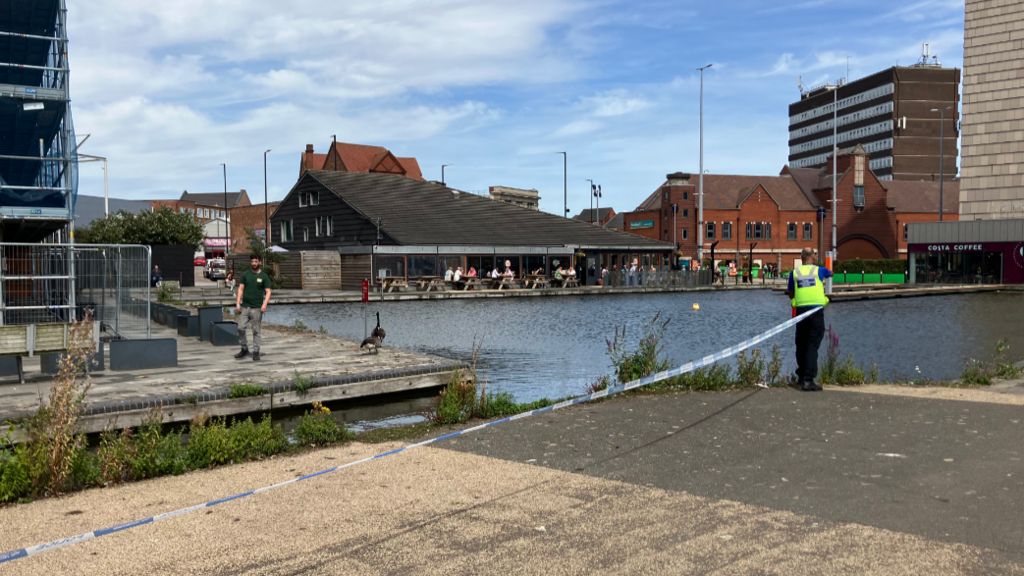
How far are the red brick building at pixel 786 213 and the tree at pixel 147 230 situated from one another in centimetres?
4658

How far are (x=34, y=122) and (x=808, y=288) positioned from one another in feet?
61.7

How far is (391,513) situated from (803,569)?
2.75 metres

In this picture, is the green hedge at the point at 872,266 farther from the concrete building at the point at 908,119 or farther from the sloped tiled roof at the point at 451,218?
the concrete building at the point at 908,119

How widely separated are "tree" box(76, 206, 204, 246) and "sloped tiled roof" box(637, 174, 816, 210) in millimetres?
47184

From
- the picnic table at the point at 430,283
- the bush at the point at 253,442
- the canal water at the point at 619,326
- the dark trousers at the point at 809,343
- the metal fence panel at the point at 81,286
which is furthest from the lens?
the picnic table at the point at 430,283

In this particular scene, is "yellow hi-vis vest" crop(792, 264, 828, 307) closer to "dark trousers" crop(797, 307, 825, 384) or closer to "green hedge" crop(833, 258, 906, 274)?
"dark trousers" crop(797, 307, 825, 384)

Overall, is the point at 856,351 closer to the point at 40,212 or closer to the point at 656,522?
the point at 656,522

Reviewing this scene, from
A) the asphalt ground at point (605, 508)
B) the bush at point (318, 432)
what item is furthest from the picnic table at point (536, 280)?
the bush at point (318, 432)

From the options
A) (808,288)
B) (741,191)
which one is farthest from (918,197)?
(808,288)

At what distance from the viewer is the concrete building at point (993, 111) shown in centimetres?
5394

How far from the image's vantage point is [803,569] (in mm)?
4547

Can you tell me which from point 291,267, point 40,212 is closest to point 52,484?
point 40,212

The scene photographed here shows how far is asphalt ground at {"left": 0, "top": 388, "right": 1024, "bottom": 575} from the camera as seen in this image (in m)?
4.76

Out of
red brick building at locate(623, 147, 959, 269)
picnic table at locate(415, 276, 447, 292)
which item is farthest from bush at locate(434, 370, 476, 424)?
red brick building at locate(623, 147, 959, 269)
